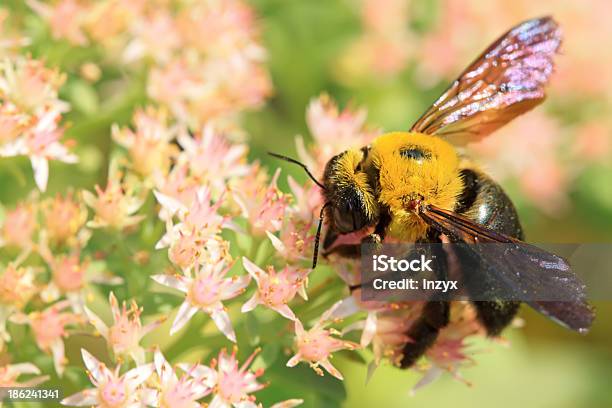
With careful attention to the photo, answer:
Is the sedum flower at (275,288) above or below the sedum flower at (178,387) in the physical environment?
above

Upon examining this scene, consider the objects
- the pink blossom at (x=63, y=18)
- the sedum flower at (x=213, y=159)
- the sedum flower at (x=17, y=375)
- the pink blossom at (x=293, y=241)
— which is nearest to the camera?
the sedum flower at (x=17, y=375)

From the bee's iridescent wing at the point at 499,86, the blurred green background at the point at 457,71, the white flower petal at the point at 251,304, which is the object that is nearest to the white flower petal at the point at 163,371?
the white flower petal at the point at 251,304

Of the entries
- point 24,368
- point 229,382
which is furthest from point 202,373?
point 24,368

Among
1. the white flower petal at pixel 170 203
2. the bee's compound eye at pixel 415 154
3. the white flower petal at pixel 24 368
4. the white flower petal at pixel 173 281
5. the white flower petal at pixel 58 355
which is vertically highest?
the bee's compound eye at pixel 415 154

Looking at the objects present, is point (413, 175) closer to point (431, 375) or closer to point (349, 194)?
point (349, 194)

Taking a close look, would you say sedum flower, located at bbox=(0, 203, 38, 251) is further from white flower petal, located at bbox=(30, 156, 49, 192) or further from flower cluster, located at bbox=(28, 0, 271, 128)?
flower cluster, located at bbox=(28, 0, 271, 128)

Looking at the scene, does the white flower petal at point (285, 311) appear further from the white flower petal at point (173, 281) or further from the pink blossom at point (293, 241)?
the white flower petal at point (173, 281)
